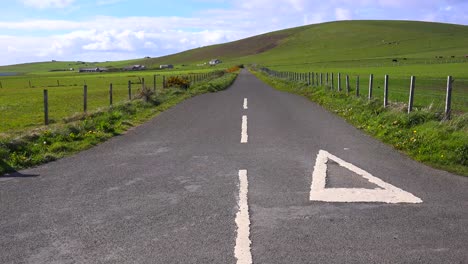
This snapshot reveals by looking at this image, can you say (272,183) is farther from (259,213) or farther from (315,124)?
(315,124)

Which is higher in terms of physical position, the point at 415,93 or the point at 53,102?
the point at 415,93

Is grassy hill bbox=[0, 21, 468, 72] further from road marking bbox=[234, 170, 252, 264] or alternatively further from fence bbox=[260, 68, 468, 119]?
road marking bbox=[234, 170, 252, 264]

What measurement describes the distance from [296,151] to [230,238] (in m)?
5.01

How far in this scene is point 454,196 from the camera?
6.26 metres

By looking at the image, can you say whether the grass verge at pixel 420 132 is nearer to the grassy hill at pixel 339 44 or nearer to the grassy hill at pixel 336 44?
the grassy hill at pixel 336 44

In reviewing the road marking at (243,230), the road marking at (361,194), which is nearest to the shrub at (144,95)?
the road marking at (361,194)

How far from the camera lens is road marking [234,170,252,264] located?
430 centimetres

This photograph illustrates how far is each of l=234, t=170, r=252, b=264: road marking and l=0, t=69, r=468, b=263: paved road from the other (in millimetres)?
34

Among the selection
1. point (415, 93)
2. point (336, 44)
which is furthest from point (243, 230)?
point (336, 44)

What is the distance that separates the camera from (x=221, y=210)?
223 inches

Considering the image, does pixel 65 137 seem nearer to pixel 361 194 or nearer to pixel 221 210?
pixel 221 210

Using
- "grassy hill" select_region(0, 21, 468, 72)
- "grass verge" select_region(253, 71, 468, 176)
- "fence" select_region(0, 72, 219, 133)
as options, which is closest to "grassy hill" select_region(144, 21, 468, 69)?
"grassy hill" select_region(0, 21, 468, 72)

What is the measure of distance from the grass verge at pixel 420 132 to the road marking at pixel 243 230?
12.4ft

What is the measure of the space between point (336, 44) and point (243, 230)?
151710mm
